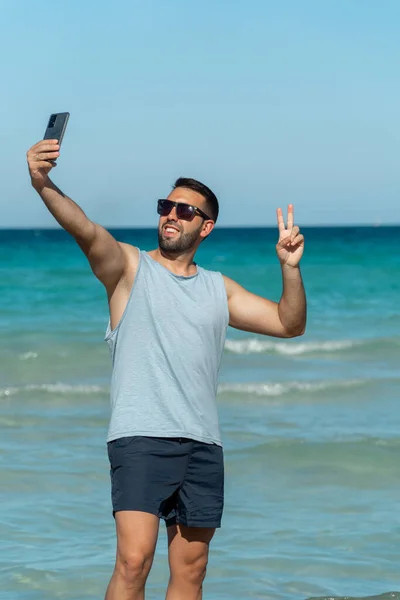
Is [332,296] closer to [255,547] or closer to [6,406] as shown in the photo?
[6,406]

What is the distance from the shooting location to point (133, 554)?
3.96 metres

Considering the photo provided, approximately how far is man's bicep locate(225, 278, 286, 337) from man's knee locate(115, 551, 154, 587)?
1089mm

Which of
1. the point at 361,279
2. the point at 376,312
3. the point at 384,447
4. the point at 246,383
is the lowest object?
the point at 384,447

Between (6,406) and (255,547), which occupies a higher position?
(6,406)

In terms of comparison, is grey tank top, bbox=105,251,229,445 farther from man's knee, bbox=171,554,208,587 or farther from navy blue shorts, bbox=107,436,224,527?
man's knee, bbox=171,554,208,587

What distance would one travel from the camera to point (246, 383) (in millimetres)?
12414

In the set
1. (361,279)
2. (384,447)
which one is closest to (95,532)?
(384,447)

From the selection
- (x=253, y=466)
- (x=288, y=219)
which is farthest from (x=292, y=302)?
(x=253, y=466)

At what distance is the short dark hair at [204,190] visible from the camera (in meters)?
4.52

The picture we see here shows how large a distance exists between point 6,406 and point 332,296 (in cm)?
1456

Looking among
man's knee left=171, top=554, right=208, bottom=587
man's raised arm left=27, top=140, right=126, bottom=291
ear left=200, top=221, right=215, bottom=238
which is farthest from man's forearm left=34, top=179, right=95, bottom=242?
man's knee left=171, top=554, right=208, bottom=587

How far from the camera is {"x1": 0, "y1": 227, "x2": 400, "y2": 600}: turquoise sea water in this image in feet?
19.3

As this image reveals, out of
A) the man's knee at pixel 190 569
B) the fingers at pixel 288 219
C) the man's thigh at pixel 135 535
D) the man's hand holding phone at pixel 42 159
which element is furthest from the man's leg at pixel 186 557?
the man's hand holding phone at pixel 42 159

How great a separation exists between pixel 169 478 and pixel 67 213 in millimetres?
1093
